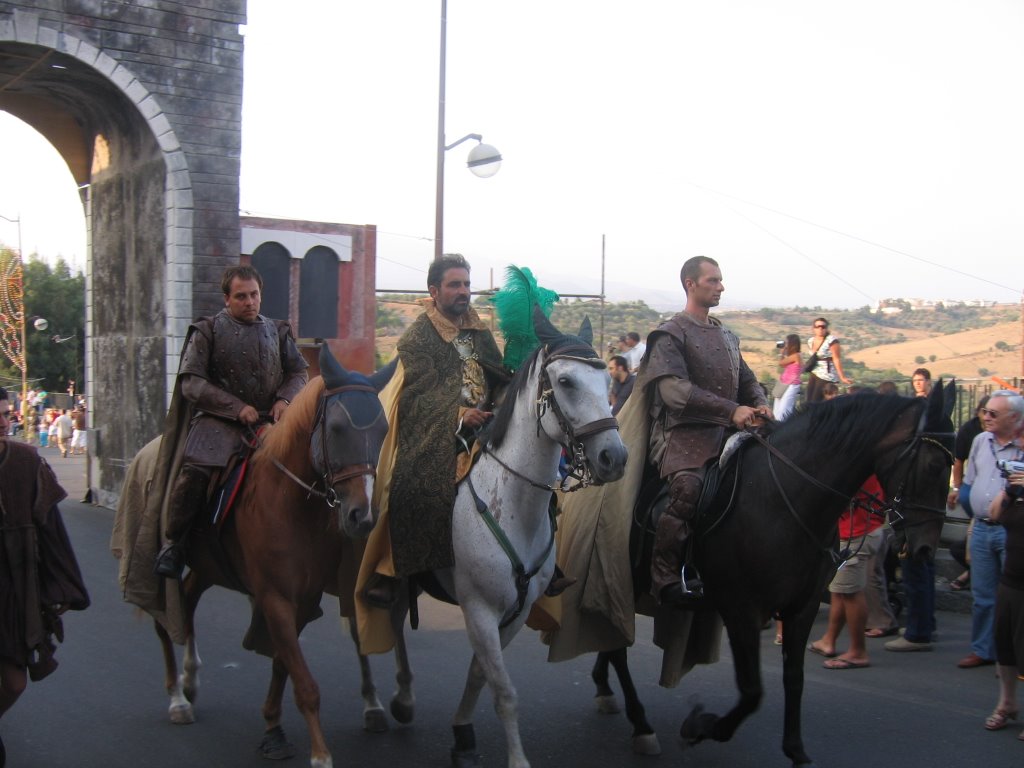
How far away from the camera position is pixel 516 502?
5.11 m

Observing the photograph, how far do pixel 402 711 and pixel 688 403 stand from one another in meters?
2.60

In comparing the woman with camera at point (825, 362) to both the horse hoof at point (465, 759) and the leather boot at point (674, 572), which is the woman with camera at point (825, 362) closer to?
the leather boot at point (674, 572)

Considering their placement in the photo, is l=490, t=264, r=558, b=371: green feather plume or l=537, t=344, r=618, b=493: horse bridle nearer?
l=537, t=344, r=618, b=493: horse bridle

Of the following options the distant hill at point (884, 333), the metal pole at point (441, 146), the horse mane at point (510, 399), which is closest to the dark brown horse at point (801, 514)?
the horse mane at point (510, 399)

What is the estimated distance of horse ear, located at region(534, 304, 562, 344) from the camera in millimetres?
5016

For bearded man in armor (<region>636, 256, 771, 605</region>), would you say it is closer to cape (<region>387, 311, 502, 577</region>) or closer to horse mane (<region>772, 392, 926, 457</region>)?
horse mane (<region>772, 392, 926, 457</region>)

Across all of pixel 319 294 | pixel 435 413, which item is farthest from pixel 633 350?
pixel 319 294

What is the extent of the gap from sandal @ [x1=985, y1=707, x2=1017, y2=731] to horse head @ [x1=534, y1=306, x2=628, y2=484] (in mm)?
3355

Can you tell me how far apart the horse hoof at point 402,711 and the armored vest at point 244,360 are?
6.53ft

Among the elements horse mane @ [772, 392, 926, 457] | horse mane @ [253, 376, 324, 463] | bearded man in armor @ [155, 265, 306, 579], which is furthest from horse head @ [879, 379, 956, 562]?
bearded man in armor @ [155, 265, 306, 579]

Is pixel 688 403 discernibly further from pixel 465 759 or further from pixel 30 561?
pixel 30 561

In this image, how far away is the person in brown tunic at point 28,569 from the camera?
17.0 feet

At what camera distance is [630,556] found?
5969 mm

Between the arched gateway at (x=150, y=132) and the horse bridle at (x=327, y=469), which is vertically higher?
the arched gateway at (x=150, y=132)
